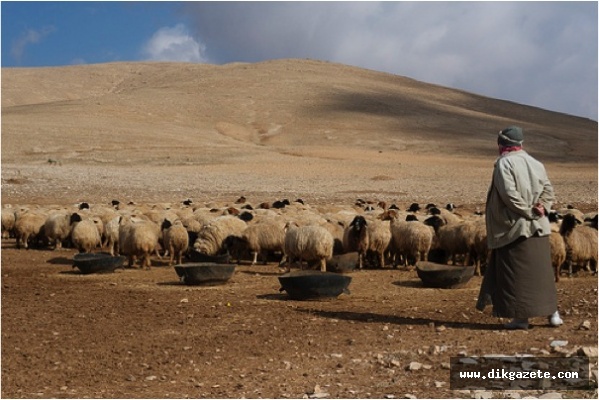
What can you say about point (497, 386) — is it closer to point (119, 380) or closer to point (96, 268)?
point (119, 380)

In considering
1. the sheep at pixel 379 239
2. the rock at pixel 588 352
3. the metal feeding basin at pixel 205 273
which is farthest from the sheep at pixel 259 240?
the rock at pixel 588 352

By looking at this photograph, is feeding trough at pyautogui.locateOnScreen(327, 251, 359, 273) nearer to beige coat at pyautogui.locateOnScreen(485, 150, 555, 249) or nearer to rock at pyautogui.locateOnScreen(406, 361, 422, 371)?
beige coat at pyautogui.locateOnScreen(485, 150, 555, 249)

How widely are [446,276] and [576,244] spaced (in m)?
2.82

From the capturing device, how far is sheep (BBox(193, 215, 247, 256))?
51.6ft

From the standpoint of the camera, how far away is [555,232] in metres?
12.8

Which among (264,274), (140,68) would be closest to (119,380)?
(264,274)

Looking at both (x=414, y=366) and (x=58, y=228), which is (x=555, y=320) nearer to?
(x=414, y=366)

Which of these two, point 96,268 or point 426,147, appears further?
point 426,147

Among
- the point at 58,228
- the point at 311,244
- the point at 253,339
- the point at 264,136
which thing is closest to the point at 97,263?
the point at 311,244

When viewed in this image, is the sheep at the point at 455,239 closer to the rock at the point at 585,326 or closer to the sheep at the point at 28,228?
the rock at the point at 585,326

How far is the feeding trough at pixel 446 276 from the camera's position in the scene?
1181cm

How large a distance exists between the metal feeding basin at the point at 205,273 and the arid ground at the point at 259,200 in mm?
257

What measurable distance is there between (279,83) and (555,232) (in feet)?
305

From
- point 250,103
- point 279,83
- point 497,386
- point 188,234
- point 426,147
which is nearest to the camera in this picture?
point 497,386
